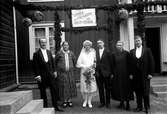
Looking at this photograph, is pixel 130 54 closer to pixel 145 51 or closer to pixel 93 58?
pixel 145 51

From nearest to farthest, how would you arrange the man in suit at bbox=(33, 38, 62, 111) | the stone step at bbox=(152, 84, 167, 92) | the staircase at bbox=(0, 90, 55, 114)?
the staircase at bbox=(0, 90, 55, 114) → the man in suit at bbox=(33, 38, 62, 111) → the stone step at bbox=(152, 84, 167, 92)

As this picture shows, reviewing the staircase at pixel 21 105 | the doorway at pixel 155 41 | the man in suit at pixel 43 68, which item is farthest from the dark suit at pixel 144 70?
the doorway at pixel 155 41

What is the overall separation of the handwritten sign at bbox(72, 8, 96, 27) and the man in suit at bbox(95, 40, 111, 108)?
1.73 m

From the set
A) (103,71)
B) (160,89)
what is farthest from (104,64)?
(160,89)

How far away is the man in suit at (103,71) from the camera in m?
8.95

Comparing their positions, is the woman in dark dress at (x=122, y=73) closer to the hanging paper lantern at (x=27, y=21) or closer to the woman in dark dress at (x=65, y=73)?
the woman in dark dress at (x=65, y=73)

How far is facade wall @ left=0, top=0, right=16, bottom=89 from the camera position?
10734 millimetres

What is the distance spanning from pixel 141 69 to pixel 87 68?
1.53 meters

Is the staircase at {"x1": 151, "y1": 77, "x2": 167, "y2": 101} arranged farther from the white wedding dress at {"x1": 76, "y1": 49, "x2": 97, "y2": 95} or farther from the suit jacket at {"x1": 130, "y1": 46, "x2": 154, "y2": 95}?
the white wedding dress at {"x1": 76, "y1": 49, "x2": 97, "y2": 95}

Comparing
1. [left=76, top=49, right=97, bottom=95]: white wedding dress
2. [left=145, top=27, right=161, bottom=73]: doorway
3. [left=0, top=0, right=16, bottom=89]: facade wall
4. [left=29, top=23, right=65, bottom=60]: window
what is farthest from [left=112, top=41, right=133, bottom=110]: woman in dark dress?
[left=145, top=27, right=161, bottom=73]: doorway

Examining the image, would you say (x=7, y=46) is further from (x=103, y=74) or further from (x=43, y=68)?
(x=103, y=74)

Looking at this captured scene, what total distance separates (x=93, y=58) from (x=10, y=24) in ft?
14.6

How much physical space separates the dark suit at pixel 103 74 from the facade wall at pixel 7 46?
10.7 feet

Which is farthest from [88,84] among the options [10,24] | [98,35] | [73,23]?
[98,35]
